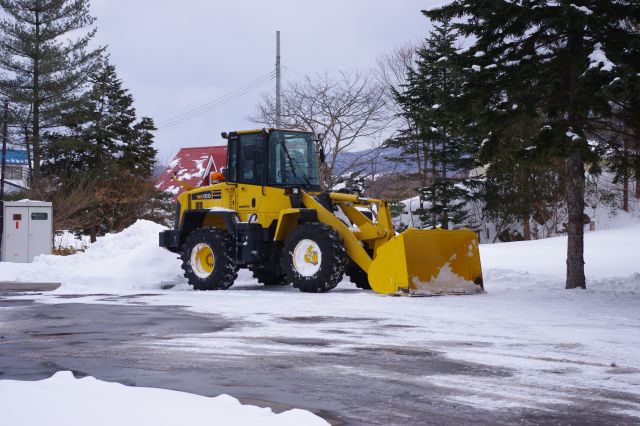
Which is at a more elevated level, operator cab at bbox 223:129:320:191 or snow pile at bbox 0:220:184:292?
operator cab at bbox 223:129:320:191

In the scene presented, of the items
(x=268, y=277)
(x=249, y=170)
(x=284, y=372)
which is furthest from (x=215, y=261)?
(x=284, y=372)

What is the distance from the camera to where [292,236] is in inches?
572

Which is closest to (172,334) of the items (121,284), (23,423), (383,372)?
(383,372)

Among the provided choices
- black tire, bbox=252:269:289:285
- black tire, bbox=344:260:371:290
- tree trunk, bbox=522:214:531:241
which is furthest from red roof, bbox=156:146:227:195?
black tire, bbox=344:260:371:290

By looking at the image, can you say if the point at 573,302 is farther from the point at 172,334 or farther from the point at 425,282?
the point at 172,334

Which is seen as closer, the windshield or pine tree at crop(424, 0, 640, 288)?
pine tree at crop(424, 0, 640, 288)

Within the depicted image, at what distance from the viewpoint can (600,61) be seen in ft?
39.3

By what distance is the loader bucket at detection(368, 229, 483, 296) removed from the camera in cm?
1350

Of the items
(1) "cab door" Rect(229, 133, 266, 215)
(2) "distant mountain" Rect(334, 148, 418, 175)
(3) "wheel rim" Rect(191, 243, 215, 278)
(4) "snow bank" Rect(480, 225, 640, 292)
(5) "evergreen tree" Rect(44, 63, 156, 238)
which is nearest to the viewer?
(1) "cab door" Rect(229, 133, 266, 215)

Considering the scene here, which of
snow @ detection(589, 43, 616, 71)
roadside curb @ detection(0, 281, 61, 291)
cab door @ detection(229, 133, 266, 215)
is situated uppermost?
snow @ detection(589, 43, 616, 71)

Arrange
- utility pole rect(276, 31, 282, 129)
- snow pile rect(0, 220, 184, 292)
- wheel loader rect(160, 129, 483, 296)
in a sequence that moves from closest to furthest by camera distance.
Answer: wheel loader rect(160, 129, 483, 296)
snow pile rect(0, 220, 184, 292)
utility pole rect(276, 31, 282, 129)

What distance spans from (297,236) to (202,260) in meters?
2.78

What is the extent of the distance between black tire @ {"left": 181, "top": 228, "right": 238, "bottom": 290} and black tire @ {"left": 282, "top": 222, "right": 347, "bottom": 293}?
5.05 ft

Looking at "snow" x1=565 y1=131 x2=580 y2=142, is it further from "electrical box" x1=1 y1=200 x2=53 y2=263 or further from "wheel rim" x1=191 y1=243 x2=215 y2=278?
"electrical box" x1=1 y1=200 x2=53 y2=263
